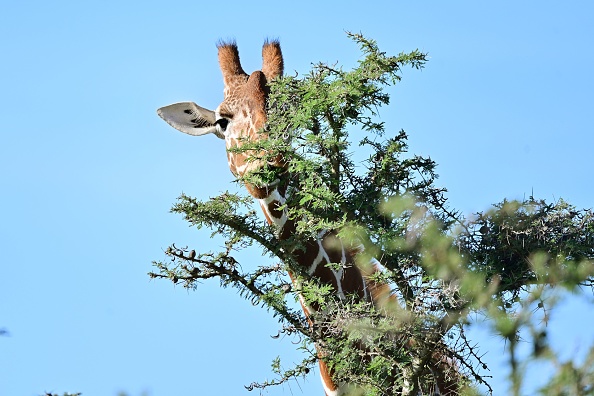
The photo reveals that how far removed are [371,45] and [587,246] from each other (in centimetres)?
238

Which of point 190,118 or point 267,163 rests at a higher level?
point 190,118

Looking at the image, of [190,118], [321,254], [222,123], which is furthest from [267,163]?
[190,118]

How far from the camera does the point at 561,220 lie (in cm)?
816

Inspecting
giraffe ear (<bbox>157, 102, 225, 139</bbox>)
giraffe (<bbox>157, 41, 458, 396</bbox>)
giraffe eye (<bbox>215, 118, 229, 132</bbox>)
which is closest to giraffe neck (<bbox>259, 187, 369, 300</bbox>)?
giraffe (<bbox>157, 41, 458, 396</bbox>)

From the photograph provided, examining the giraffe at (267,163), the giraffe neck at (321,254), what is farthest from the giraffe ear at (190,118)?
the giraffe neck at (321,254)

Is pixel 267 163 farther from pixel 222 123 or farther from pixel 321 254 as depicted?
pixel 222 123

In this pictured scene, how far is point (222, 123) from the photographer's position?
9.48 m

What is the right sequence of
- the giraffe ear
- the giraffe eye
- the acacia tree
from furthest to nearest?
the giraffe ear
the giraffe eye
the acacia tree

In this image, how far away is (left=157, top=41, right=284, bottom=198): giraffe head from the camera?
8.41 m

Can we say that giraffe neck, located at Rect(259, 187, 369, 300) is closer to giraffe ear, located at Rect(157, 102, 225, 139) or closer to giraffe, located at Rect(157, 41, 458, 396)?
giraffe, located at Rect(157, 41, 458, 396)

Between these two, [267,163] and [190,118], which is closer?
[267,163]

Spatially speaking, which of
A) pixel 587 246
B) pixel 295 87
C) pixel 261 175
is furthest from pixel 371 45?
pixel 587 246

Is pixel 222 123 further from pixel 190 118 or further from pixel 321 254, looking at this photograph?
pixel 321 254

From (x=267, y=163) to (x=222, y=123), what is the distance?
1.77 meters
